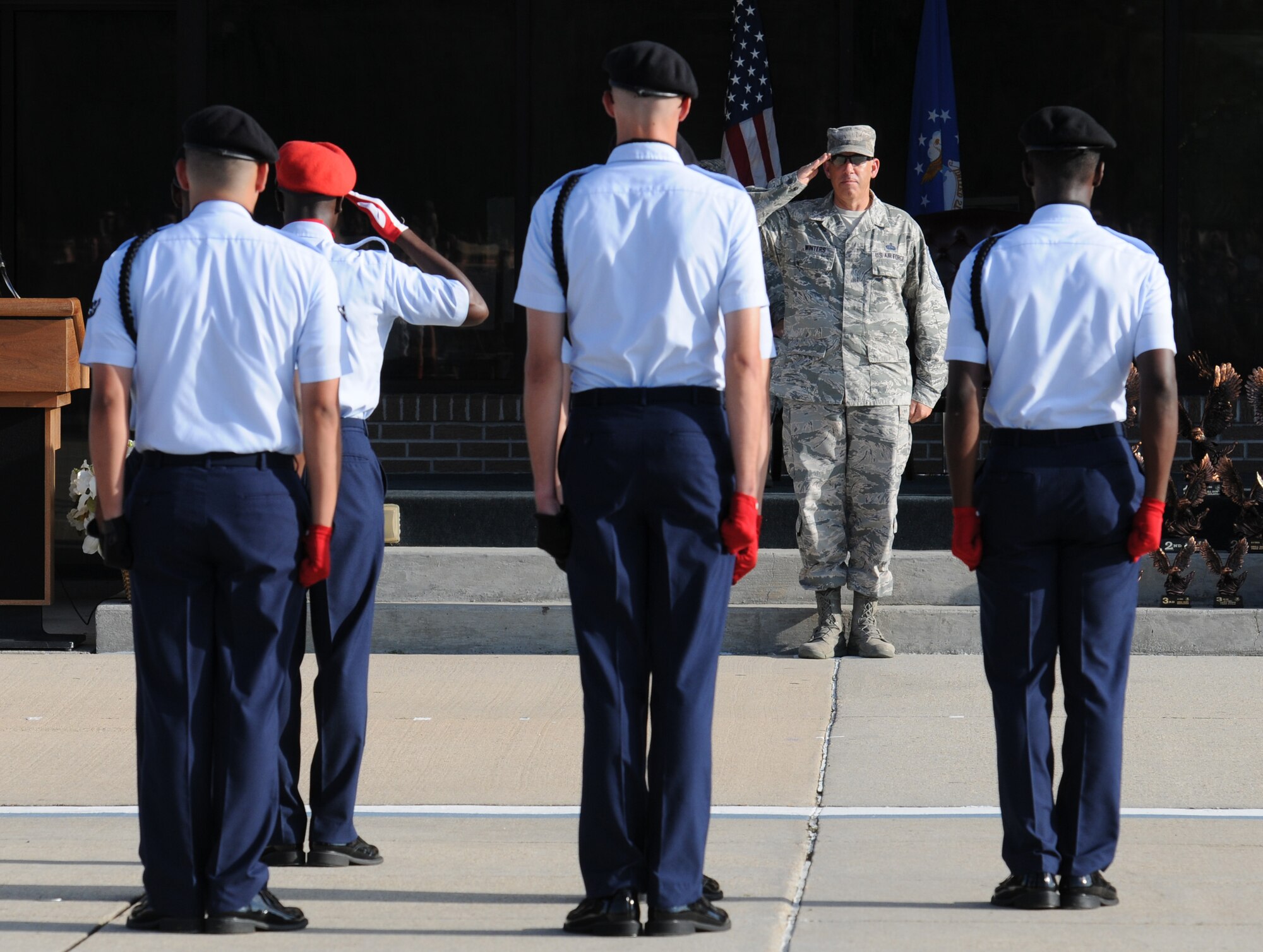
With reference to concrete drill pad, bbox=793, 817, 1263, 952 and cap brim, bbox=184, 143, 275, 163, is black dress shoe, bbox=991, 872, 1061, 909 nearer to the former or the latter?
concrete drill pad, bbox=793, 817, 1263, 952

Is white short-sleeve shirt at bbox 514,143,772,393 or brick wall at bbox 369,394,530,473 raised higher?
white short-sleeve shirt at bbox 514,143,772,393

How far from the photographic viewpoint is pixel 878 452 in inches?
305

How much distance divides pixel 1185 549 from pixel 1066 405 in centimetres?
404

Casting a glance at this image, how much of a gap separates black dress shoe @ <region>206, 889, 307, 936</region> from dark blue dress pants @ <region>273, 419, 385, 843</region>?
542 mm

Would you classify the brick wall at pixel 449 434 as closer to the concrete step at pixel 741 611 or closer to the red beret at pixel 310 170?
the concrete step at pixel 741 611

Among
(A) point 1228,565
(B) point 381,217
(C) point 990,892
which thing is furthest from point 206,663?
(A) point 1228,565

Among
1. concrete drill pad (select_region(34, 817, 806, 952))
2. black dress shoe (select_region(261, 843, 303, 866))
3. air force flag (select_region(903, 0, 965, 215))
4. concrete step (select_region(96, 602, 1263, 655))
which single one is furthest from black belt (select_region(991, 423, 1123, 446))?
air force flag (select_region(903, 0, 965, 215))

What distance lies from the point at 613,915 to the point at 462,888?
66 centimetres

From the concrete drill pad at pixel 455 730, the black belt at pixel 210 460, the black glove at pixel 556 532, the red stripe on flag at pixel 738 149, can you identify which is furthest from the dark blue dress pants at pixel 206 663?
the red stripe on flag at pixel 738 149

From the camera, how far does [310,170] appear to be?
16.3ft

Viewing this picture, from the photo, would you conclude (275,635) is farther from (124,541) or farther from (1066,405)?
(1066,405)

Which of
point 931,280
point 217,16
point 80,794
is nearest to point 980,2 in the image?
point 931,280

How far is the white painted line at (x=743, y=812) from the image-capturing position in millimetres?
5465

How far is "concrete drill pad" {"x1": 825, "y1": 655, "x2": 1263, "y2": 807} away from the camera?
5.77 meters
